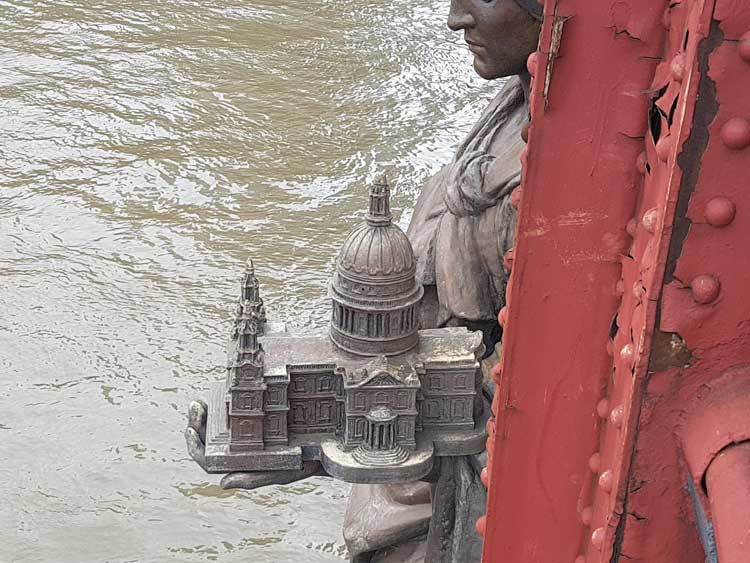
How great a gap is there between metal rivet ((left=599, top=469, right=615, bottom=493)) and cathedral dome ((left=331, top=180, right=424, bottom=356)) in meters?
1.94

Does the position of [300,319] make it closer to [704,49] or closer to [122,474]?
[122,474]

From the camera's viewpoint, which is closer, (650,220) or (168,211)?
(650,220)

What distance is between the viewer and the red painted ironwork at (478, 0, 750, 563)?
0.97 m

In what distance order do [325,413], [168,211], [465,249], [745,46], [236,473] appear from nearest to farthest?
[745,46], [465,249], [236,473], [325,413], [168,211]

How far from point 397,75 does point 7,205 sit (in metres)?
4.20

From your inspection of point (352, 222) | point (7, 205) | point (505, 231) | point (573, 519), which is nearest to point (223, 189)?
point (352, 222)

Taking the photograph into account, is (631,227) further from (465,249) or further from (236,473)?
(236,473)

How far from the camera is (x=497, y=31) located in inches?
111

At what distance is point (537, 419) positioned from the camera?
141 centimetres

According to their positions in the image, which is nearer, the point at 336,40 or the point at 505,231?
the point at 505,231

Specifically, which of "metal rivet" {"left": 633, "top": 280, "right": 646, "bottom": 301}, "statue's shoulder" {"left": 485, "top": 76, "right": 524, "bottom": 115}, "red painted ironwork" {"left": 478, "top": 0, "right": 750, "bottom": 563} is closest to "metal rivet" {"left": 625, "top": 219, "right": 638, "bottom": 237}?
"red painted ironwork" {"left": 478, "top": 0, "right": 750, "bottom": 563}

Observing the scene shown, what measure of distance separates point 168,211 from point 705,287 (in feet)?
26.7

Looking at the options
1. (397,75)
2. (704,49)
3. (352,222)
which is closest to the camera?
(704,49)

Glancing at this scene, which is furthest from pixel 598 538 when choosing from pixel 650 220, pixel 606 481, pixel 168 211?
pixel 168 211
